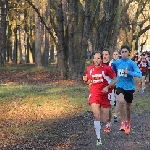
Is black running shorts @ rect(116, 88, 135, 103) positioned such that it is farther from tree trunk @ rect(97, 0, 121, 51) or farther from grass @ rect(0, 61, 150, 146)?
tree trunk @ rect(97, 0, 121, 51)

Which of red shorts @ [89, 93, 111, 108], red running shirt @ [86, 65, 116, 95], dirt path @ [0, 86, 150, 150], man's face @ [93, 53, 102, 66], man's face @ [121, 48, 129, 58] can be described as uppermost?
man's face @ [121, 48, 129, 58]

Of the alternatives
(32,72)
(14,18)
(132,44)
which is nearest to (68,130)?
(32,72)

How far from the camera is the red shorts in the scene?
392 inches

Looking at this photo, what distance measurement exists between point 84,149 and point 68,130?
7.81 feet

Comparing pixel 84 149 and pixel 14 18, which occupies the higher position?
pixel 14 18

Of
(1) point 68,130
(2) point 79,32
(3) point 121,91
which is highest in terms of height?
(2) point 79,32

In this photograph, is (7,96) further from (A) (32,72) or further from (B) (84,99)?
(A) (32,72)

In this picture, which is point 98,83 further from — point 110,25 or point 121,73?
point 110,25

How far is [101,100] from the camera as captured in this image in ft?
32.8

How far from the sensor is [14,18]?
43.3 metres

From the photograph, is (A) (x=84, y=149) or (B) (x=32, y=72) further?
(B) (x=32, y=72)

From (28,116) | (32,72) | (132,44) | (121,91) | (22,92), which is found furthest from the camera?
(132,44)

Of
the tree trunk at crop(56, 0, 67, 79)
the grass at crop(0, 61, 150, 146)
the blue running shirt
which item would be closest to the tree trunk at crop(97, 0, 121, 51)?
the tree trunk at crop(56, 0, 67, 79)

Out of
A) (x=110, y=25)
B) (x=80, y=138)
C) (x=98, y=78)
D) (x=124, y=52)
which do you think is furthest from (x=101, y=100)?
(x=110, y=25)
